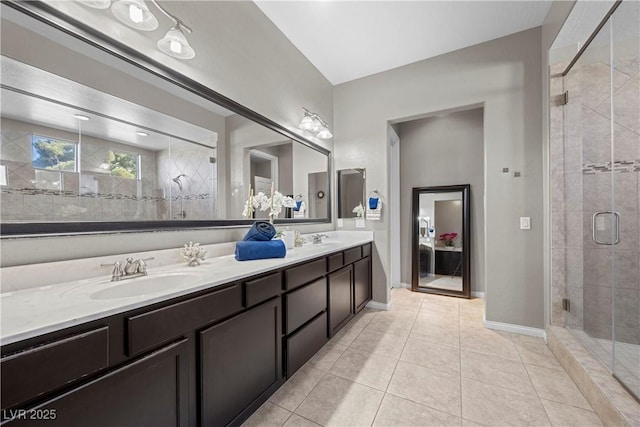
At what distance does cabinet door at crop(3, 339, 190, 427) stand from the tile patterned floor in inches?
25.2

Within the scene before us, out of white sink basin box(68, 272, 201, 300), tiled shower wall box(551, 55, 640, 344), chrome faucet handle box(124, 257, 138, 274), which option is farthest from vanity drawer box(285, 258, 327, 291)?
tiled shower wall box(551, 55, 640, 344)

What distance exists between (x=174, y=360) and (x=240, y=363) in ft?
1.28

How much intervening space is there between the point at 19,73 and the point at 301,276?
1.69 m

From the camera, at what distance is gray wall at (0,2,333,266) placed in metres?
1.08

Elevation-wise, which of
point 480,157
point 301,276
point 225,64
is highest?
point 225,64

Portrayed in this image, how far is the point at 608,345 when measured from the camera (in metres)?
1.89

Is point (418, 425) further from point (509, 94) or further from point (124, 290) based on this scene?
point (509, 94)

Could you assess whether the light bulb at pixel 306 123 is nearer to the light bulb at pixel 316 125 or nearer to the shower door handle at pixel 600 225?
the light bulb at pixel 316 125

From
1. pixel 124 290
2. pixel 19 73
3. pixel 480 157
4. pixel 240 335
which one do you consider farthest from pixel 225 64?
pixel 480 157

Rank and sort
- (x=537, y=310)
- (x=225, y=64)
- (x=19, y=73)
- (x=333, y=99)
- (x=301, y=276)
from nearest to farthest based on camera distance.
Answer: (x=19, y=73)
(x=301, y=276)
(x=225, y=64)
(x=537, y=310)
(x=333, y=99)

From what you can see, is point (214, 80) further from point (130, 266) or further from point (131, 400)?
point (131, 400)

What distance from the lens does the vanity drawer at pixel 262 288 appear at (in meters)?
1.36

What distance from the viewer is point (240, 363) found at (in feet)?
4.29

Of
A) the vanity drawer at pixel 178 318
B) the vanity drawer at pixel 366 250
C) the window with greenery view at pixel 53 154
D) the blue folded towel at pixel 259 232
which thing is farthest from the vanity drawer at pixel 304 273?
the window with greenery view at pixel 53 154
